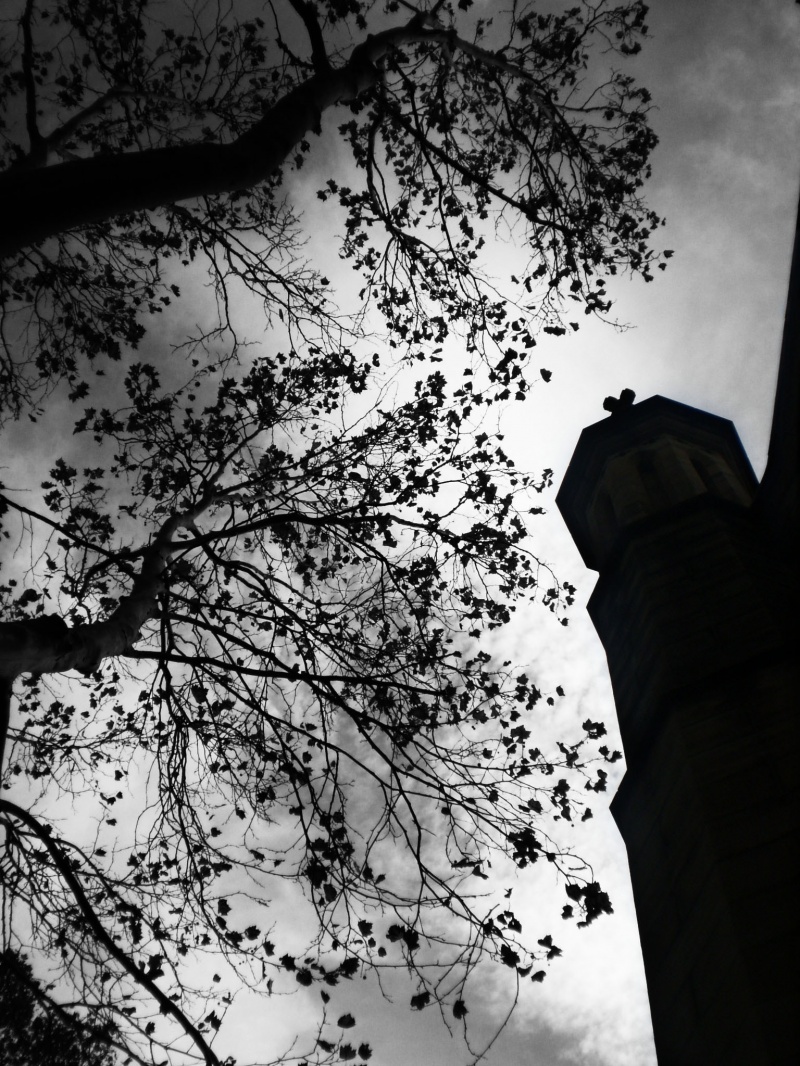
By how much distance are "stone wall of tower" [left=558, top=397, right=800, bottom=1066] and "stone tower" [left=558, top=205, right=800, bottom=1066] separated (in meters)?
0.02

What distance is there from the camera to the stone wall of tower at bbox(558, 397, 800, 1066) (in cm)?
783

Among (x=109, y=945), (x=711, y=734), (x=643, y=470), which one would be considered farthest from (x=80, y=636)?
(x=643, y=470)

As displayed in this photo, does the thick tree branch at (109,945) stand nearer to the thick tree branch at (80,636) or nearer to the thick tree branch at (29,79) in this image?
the thick tree branch at (80,636)

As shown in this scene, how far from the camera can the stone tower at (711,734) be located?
7.86 meters

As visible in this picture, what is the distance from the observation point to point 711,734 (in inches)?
382

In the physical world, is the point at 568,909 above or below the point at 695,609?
below

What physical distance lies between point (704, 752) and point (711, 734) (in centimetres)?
31

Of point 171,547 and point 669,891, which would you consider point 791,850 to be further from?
point 171,547

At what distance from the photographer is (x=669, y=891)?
9609mm

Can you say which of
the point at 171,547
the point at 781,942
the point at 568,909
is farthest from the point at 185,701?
the point at 781,942

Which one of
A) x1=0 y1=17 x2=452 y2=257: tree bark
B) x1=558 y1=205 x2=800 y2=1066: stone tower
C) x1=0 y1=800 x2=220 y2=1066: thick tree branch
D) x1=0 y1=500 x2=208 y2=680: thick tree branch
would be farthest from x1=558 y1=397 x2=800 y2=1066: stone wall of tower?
x1=0 y1=17 x2=452 y2=257: tree bark

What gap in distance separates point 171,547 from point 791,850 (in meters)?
7.98

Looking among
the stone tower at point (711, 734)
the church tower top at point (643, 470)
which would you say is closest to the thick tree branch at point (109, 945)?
the stone tower at point (711, 734)

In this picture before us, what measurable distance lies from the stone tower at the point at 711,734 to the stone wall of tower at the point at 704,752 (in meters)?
0.02
